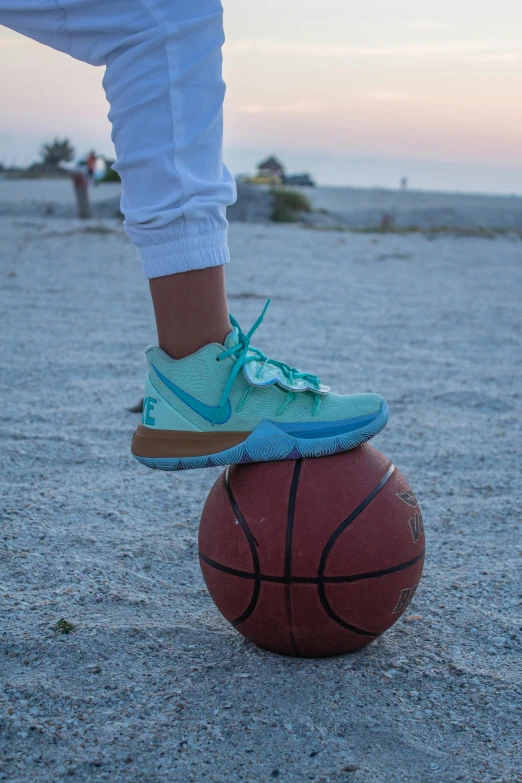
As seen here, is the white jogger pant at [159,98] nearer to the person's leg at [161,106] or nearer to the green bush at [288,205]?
the person's leg at [161,106]

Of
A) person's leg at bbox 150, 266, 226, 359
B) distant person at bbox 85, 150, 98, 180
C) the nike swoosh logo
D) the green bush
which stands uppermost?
distant person at bbox 85, 150, 98, 180

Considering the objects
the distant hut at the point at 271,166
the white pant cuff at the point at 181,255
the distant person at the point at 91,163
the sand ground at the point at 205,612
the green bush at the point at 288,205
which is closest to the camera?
the sand ground at the point at 205,612

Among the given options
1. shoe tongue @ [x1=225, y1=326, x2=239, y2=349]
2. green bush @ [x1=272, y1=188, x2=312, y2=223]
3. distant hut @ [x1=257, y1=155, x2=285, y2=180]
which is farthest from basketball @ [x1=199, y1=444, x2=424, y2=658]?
distant hut @ [x1=257, y1=155, x2=285, y2=180]

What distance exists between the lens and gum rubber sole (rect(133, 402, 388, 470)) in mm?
2092

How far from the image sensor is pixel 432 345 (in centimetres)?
632

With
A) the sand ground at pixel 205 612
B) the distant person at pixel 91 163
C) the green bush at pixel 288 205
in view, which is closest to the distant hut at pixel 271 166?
the distant person at pixel 91 163

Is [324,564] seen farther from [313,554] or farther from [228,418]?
[228,418]

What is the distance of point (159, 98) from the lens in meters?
1.84

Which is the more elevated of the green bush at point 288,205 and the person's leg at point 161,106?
the green bush at point 288,205

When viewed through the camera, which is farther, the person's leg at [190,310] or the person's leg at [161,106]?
the person's leg at [190,310]

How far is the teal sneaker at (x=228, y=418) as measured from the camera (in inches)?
82.7

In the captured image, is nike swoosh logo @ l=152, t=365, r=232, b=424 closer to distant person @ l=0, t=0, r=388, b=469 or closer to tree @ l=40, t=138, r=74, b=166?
distant person @ l=0, t=0, r=388, b=469

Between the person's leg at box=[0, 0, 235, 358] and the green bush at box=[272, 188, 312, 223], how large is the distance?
16.4 meters

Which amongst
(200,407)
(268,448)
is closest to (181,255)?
(200,407)
